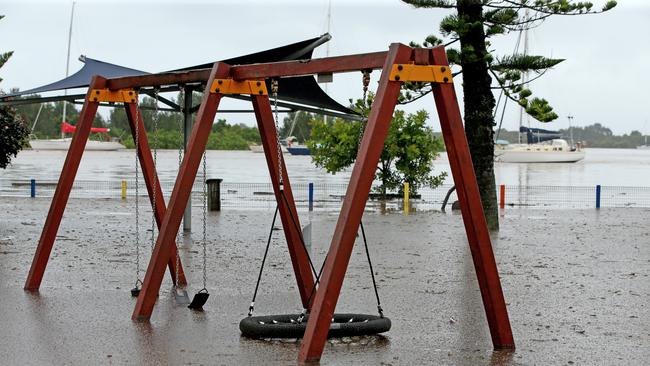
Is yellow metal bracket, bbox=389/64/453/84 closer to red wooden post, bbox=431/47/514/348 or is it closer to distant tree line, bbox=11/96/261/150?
red wooden post, bbox=431/47/514/348

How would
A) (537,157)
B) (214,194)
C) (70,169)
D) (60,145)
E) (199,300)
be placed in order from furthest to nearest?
(60,145) < (537,157) < (214,194) < (70,169) < (199,300)

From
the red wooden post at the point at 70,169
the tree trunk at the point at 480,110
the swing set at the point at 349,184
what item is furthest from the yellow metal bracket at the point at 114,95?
the tree trunk at the point at 480,110

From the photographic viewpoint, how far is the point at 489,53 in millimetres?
19953

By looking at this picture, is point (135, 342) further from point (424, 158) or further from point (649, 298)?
point (424, 158)

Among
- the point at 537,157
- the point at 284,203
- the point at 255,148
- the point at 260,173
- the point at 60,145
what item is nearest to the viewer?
the point at 284,203

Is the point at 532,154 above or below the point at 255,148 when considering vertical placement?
below

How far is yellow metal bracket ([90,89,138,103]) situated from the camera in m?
11.2

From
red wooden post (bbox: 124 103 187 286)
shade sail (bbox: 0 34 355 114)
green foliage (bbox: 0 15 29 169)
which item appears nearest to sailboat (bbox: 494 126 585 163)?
green foliage (bbox: 0 15 29 169)

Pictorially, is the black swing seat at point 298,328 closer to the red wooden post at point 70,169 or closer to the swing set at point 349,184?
the swing set at point 349,184

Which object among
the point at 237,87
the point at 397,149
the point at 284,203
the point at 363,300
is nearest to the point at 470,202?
the point at 284,203

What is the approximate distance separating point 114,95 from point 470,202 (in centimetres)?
481

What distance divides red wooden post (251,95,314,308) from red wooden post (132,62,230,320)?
40cm

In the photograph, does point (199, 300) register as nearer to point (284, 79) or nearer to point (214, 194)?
point (284, 79)

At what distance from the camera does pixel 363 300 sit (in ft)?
35.1
